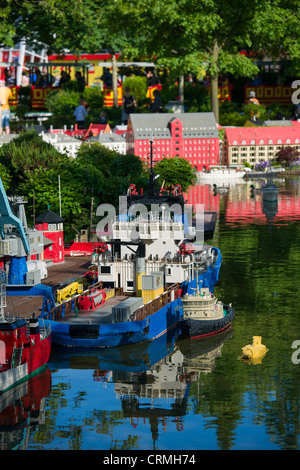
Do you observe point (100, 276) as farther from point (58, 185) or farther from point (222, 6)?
point (222, 6)

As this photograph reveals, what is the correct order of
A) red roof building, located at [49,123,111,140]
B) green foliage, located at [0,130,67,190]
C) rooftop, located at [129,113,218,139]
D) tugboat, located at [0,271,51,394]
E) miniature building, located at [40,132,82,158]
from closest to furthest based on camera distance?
1. tugboat, located at [0,271,51,394]
2. green foliage, located at [0,130,67,190]
3. miniature building, located at [40,132,82,158]
4. rooftop, located at [129,113,218,139]
5. red roof building, located at [49,123,111,140]

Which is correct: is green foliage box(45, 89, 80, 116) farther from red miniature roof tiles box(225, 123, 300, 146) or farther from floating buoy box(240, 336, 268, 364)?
floating buoy box(240, 336, 268, 364)

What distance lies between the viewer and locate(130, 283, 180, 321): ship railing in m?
54.3

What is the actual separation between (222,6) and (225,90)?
20.9 m

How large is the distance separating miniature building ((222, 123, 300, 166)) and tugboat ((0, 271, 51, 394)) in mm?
80231

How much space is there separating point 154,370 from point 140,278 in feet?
33.6

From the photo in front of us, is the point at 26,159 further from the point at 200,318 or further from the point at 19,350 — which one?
the point at 19,350

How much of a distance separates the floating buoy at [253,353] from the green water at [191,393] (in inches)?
13.6

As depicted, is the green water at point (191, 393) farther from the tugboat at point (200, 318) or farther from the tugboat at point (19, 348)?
the tugboat at point (19, 348)

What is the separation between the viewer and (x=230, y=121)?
449 feet

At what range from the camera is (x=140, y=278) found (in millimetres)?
59438

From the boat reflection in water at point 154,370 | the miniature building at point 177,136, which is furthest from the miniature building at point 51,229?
the miniature building at point 177,136

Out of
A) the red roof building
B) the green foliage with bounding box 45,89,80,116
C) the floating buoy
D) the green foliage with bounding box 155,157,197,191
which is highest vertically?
the green foliage with bounding box 45,89,80,116

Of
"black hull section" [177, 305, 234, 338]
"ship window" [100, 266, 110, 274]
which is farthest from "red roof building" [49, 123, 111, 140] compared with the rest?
"black hull section" [177, 305, 234, 338]
